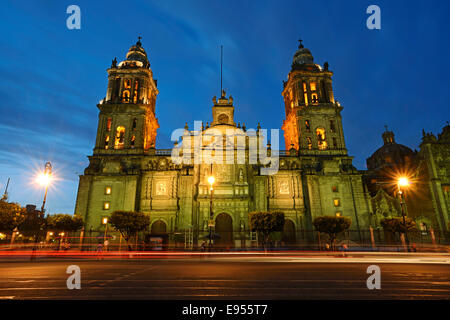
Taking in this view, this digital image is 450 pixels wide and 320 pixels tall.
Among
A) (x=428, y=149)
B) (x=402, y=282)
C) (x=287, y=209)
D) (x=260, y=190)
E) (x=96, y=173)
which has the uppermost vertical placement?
(x=428, y=149)

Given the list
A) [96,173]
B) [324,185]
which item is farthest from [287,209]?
[96,173]

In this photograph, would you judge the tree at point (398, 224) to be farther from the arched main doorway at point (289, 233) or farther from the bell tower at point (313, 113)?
the bell tower at point (313, 113)

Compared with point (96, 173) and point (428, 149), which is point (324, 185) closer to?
point (428, 149)

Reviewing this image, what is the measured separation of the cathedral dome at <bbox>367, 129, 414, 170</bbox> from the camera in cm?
6221

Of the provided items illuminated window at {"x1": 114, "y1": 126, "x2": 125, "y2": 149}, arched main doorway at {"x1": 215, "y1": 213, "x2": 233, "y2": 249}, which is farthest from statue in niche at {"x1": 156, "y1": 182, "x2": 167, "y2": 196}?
illuminated window at {"x1": 114, "y1": 126, "x2": 125, "y2": 149}

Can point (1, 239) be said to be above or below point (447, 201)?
below

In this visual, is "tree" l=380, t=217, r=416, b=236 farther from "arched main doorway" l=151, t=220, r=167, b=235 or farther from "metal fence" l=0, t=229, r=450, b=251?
"arched main doorway" l=151, t=220, r=167, b=235

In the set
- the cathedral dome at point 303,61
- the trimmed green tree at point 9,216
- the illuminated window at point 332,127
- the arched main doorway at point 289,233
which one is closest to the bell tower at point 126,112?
the trimmed green tree at point 9,216

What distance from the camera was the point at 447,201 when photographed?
41031 mm

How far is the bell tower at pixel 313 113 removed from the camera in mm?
46750

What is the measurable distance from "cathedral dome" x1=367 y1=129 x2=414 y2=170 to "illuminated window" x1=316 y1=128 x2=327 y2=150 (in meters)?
27.1

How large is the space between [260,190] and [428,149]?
31.4 metres

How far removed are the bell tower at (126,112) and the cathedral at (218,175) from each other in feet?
0.62
